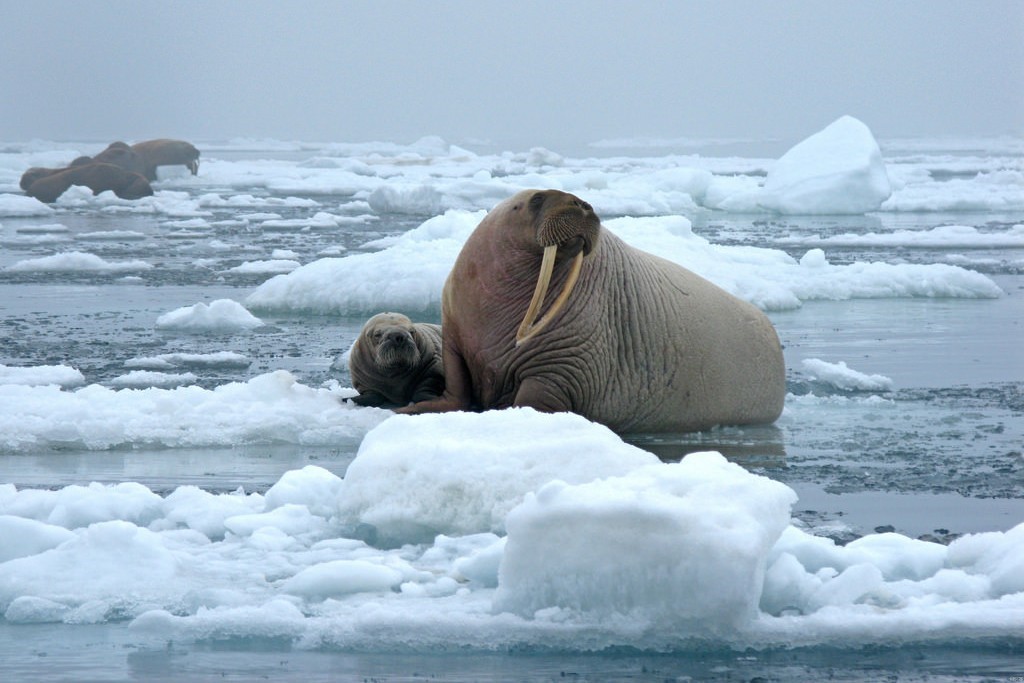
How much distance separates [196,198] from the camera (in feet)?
77.5

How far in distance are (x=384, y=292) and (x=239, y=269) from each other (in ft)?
10.4

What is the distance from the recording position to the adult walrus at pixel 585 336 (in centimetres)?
547

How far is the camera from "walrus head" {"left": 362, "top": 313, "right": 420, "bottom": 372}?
5906 millimetres

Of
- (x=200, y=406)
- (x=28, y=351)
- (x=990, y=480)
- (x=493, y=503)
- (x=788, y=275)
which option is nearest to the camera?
(x=493, y=503)

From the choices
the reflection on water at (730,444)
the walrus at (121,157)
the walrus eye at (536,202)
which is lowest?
the reflection on water at (730,444)

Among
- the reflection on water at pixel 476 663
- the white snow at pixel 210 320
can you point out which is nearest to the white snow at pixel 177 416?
the reflection on water at pixel 476 663

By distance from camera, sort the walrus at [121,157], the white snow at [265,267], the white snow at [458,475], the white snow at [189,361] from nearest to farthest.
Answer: the white snow at [458,475], the white snow at [189,361], the white snow at [265,267], the walrus at [121,157]

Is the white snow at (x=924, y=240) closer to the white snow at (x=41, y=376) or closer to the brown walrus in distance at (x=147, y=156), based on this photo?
the white snow at (x=41, y=376)

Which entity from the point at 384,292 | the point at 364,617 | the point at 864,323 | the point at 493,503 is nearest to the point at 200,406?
the point at 493,503

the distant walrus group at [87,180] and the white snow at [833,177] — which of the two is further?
the distant walrus group at [87,180]

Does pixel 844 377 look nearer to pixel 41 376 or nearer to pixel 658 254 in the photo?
pixel 658 254

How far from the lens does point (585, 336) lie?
5605 millimetres

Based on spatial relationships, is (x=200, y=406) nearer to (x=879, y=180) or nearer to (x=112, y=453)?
(x=112, y=453)

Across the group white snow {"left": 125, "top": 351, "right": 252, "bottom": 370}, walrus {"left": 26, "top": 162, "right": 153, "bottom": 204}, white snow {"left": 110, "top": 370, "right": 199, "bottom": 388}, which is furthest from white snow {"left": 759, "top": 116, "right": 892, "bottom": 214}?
white snow {"left": 110, "top": 370, "right": 199, "bottom": 388}
